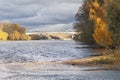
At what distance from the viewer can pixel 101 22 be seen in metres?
85.3

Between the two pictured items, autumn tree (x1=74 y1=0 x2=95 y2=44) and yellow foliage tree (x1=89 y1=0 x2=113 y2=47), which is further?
autumn tree (x1=74 y1=0 x2=95 y2=44)

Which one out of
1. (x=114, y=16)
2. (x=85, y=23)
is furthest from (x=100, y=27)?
(x=114, y=16)

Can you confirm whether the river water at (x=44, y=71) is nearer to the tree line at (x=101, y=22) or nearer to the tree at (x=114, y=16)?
the tree at (x=114, y=16)

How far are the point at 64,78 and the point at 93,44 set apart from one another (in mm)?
79570

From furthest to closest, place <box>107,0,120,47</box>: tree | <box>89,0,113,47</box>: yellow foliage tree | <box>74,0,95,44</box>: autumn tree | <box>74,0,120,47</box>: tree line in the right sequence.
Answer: <box>74,0,95,44</box>: autumn tree, <box>89,0,113,47</box>: yellow foliage tree, <box>74,0,120,47</box>: tree line, <box>107,0,120,47</box>: tree

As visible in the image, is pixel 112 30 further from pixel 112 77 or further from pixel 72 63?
pixel 72 63

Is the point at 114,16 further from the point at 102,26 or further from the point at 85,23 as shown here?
the point at 85,23

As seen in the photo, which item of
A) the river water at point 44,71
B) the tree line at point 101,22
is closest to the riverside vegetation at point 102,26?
the tree line at point 101,22

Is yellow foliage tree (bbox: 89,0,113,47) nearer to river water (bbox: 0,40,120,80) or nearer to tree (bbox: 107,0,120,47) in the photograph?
river water (bbox: 0,40,120,80)

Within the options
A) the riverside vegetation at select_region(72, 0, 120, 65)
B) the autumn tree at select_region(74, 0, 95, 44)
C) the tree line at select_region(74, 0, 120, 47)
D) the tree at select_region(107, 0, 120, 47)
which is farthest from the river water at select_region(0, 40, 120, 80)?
the autumn tree at select_region(74, 0, 95, 44)

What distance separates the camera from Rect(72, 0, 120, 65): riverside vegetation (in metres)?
42.1

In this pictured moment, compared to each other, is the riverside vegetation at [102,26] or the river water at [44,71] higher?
the riverside vegetation at [102,26]

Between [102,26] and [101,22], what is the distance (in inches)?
64.9

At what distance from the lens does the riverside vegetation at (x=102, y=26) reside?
4209 centimetres
